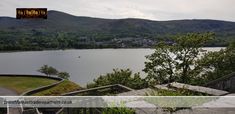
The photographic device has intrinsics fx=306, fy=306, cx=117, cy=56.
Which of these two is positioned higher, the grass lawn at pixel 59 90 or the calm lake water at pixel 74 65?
the grass lawn at pixel 59 90

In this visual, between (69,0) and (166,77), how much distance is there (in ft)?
38.0

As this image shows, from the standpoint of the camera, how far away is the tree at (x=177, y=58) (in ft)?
85.9

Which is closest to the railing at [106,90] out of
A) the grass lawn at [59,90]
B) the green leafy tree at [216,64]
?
the grass lawn at [59,90]

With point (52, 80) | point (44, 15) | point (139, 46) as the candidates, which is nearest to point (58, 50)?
point (139, 46)

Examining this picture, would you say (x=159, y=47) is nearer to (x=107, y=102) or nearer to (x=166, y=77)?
(x=166, y=77)

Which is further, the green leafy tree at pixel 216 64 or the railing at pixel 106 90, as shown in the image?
the green leafy tree at pixel 216 64

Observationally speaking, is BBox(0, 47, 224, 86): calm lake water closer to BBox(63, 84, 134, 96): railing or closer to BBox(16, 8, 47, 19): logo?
BBox(16, 8, 47, 19): logo

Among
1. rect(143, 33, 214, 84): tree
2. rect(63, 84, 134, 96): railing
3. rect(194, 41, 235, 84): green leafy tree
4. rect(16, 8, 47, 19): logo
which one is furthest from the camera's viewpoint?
rect(194, 41, 235, 84): green leafy tree

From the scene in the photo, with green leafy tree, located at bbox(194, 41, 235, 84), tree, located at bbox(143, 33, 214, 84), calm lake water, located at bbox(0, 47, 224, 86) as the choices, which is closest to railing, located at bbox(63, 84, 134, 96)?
tree, located at bbox(143, 33, 214, 84)

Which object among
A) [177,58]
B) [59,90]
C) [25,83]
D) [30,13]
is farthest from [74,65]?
[30,13]

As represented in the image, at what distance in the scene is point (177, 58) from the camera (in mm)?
26625

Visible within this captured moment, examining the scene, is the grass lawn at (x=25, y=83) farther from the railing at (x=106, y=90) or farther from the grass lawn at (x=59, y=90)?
the railing at (x=106, y=90)

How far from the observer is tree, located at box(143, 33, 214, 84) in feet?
85.9

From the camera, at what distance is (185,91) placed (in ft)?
19.5
